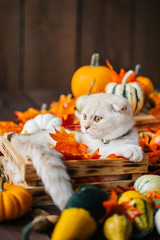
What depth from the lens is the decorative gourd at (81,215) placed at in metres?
0.78

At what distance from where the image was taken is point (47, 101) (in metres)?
2.52

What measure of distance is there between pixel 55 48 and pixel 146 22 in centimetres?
101

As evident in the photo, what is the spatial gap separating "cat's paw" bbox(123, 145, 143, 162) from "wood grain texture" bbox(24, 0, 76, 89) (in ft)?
8.36

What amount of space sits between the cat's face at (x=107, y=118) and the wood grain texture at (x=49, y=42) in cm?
240

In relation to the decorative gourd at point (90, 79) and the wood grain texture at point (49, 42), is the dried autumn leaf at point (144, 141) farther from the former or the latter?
the wood grain texture at point (49, 42)

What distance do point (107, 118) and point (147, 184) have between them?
249 mm

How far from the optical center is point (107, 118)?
1161mm

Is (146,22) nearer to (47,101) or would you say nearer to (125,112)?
(47,101)

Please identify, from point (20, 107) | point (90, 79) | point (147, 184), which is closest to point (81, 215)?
point (147, 184)

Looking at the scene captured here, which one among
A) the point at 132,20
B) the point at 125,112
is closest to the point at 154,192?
the point at 125,112

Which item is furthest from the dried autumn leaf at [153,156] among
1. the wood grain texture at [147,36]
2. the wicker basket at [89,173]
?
the wood grain texture at [147,36]

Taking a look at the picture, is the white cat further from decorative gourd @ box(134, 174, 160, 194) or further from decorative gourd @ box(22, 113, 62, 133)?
decorative gourd @ box(22, 113, 62, 133)

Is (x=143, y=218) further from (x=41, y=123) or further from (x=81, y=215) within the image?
(x=41, y=123)

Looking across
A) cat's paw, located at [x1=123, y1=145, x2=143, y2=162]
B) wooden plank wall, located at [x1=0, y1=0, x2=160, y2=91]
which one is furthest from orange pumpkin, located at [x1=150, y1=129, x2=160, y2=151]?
wooden plank wall, located at [x1=0, y1=0, x2=160, y2=91]
